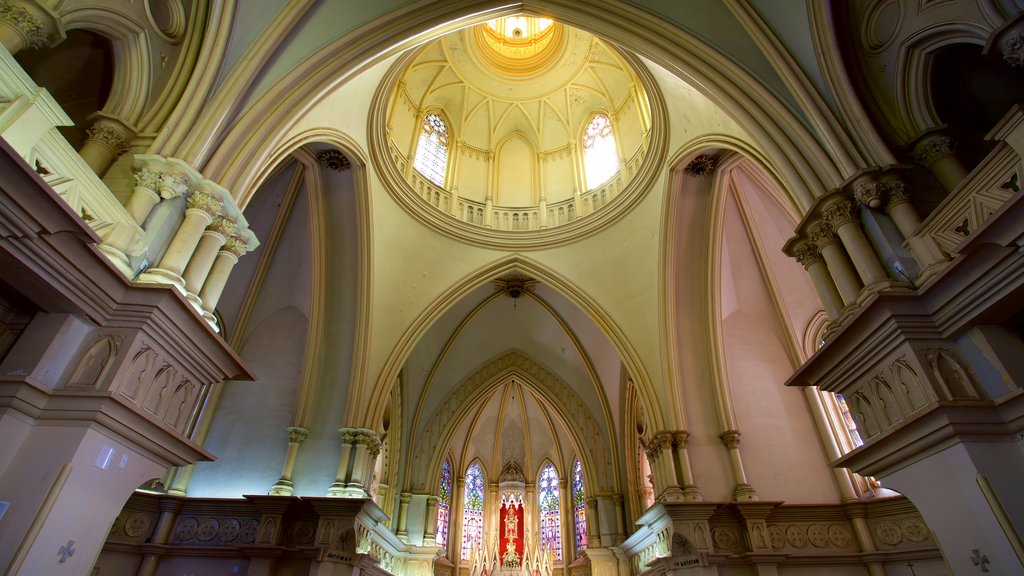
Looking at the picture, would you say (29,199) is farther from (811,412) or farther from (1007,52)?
(811,412)

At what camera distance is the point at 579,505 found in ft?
56.6

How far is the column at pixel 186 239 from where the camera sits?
4.98 metres

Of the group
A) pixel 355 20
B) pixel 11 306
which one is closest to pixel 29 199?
pixel 11 306

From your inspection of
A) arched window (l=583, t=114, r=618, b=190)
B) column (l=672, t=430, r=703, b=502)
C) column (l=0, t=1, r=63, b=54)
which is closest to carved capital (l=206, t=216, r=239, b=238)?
column (l=0, t=1, r=63, b=54)

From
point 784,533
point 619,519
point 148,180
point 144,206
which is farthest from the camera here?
point 619,519

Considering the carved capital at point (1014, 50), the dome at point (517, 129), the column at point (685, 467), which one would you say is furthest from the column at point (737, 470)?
the carved capital at point (1014, 50)

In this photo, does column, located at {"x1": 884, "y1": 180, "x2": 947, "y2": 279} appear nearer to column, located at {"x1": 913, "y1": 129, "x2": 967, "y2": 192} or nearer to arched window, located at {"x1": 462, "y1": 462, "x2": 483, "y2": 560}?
column, located at {"x1": 913, "y1": 129, "x2": 967, "y2": 192}

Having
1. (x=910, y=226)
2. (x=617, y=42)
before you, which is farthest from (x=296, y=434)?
(x=910, y=226)

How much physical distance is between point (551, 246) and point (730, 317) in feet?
15.9

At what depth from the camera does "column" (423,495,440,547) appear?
14.9 meters

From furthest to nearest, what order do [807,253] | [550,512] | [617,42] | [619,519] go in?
[550,512]
[619,519]
[617,42]
[807,253]

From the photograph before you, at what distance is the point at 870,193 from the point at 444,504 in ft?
51.3

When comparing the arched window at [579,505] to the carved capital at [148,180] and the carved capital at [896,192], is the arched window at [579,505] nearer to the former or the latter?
the carved capital at [896,192]

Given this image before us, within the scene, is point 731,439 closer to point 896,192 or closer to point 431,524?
point 896,192
